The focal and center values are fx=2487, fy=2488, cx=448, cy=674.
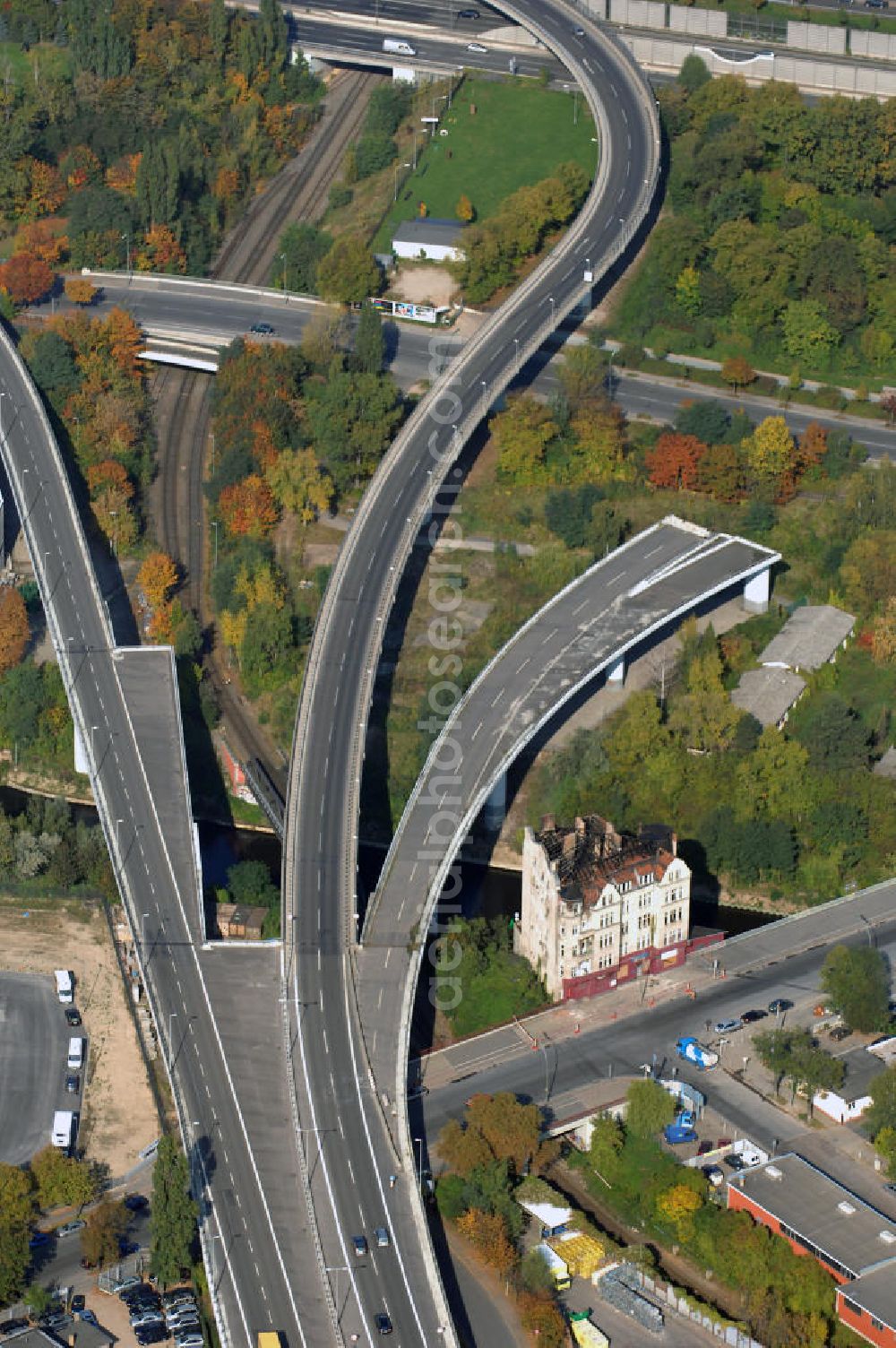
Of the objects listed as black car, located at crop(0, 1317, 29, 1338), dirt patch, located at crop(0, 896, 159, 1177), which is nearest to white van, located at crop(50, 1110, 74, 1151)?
dirt patch, located at crop(0, 896, 159, 1177)

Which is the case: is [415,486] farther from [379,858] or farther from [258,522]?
[379,858]

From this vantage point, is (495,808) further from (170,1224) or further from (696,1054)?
(170,1224)

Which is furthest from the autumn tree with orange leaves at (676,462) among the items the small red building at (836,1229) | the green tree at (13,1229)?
the green tree at (13,1229)

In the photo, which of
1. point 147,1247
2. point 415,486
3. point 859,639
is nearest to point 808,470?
point 859,639

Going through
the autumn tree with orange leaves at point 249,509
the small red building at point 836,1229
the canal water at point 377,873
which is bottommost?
the small red building at point 836,1229

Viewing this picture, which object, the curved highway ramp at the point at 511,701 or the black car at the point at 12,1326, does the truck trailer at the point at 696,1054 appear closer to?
the curved highway ramp at the point at 511,701

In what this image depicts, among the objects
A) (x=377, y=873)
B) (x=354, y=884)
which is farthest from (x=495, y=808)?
(x=354, y=884)
